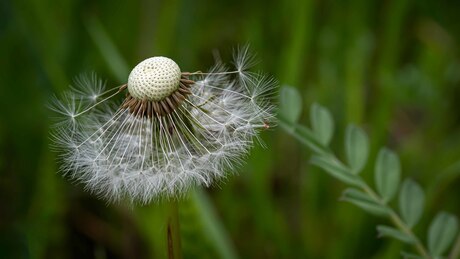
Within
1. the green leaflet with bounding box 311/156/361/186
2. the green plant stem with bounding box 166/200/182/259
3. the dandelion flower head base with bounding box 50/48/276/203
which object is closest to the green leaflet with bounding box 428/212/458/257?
the green leaflet with bounding box 311/156/361/186

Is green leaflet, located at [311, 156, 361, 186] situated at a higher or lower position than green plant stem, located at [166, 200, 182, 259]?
higher

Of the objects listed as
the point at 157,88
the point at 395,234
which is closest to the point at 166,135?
the point at 157,88

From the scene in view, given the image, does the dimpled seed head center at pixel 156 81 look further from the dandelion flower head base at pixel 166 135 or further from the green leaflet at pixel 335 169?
the green leaflet at pixel 335 169

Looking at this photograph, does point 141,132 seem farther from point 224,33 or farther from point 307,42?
point 224,33

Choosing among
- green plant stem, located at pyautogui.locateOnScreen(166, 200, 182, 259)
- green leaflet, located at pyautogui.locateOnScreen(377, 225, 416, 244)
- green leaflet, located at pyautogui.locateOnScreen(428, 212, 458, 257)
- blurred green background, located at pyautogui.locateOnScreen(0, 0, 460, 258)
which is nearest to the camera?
green plant stem, located at pyautogui.locateOnScreen(166, 200, 182, 259)

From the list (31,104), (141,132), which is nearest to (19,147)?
(31,104)

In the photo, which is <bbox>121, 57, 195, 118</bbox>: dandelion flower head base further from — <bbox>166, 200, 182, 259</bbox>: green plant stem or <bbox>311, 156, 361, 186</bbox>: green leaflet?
<bbox>311, 156, 361, 186</bbox>: green leaflet

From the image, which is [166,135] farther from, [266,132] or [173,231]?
[266,132]
